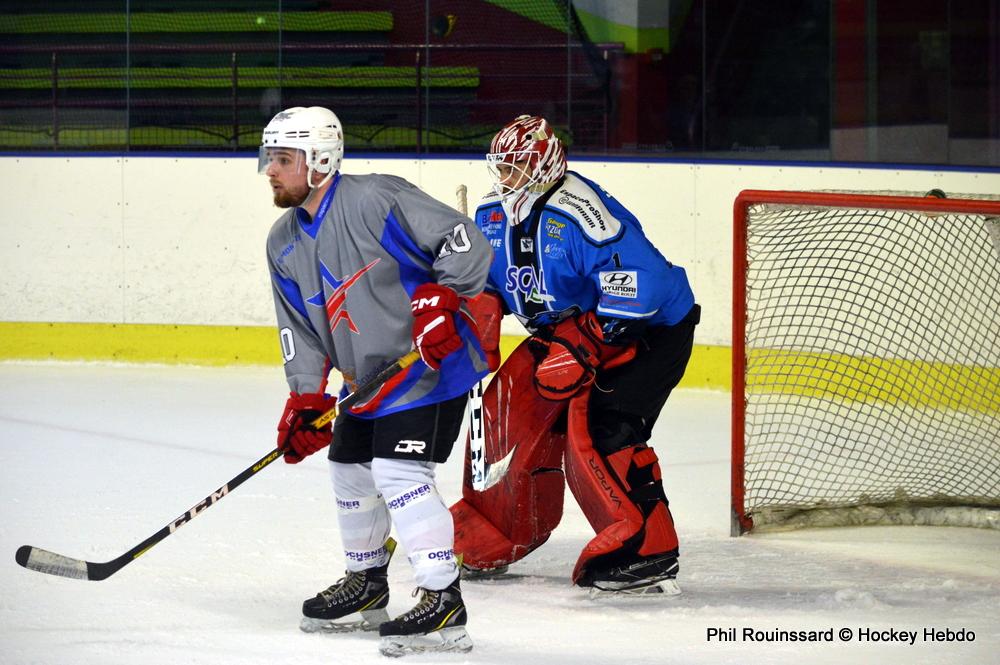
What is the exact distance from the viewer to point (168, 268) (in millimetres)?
6352

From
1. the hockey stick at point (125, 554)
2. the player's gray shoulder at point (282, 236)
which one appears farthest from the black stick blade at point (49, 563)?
the player's gray shoulder at point (282, 236)

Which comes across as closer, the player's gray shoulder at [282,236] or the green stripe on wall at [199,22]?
the player's gray shoulder at [282,236]

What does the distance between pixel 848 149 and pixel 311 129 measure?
11.9 feet

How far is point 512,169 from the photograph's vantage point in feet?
10.6

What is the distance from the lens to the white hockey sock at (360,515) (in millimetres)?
2830

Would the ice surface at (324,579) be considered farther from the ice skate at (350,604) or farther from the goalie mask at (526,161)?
the goalie mask at (526,161)

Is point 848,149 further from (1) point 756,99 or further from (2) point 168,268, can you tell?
(2) point 168,268

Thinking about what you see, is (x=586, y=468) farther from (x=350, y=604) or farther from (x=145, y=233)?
(x=145, y=233)

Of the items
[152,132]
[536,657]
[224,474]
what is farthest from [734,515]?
[152,132]

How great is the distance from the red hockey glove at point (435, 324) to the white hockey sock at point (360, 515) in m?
0.32

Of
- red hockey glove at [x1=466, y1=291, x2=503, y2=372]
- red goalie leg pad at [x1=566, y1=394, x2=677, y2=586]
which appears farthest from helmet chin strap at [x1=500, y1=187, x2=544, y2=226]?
red goalie leg pad at [x1=566, y1=394, x2=677, y2=586]

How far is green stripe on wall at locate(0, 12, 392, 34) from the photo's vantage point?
6746 mm

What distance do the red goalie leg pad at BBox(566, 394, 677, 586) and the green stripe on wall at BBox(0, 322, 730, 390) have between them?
3.01m

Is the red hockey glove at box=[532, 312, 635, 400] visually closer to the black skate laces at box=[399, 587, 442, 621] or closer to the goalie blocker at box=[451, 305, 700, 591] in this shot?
the goalie blocker at box=[451, 305, 700, 591]
